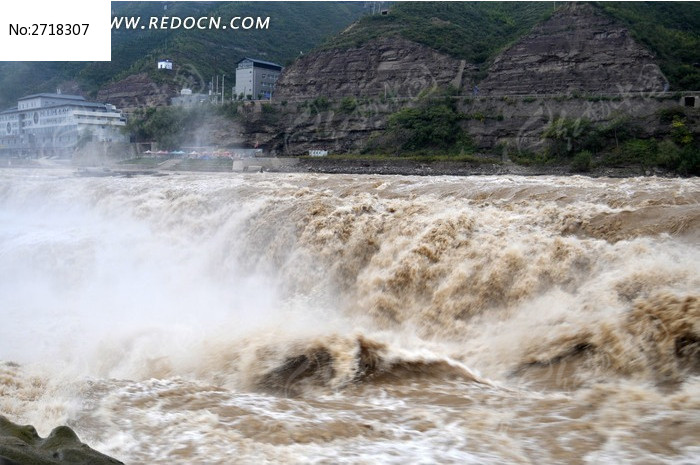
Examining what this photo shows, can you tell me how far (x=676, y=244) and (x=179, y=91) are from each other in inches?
2500

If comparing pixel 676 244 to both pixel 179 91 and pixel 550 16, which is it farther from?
pixel 179 91

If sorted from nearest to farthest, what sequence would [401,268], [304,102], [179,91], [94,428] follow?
[94,428]
[401,268]
[304,102]
[179,91]

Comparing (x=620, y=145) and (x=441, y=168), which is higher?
(x=620, y=145)

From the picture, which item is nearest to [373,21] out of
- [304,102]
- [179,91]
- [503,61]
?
[304,102]

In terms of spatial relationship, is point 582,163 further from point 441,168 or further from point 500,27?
point 500,27

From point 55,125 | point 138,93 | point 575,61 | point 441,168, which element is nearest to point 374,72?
point 575,61

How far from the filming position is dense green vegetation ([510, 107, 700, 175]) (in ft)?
96.4

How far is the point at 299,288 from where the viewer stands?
416 inches

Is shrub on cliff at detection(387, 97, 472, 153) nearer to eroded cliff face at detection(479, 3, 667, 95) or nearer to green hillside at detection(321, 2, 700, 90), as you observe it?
eroded cliff face at detection(479, 3, 667, 95)

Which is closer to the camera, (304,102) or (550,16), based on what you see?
(550,16)

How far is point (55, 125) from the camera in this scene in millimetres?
56594

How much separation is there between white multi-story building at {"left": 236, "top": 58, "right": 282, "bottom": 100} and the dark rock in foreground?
58998 millimetres

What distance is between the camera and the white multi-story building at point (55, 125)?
53.7m

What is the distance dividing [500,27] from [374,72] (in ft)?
57.8
